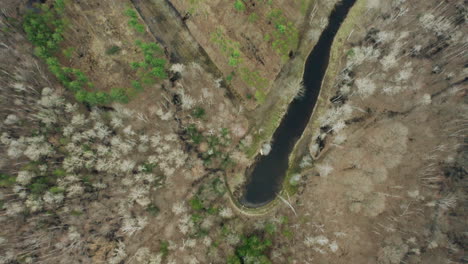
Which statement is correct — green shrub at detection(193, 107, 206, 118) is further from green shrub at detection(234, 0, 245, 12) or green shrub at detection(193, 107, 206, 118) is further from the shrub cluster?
green shrub at detection(234, 0, 245, 12)

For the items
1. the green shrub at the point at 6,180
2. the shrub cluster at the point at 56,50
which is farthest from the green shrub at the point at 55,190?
the shrub cluster at the point at 56,50

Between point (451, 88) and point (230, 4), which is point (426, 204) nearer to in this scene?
point (451, 88)

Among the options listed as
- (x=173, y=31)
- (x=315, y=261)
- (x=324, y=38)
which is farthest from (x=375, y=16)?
(x=315, y=261)

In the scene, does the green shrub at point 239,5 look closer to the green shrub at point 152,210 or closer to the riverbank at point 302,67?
the riverbank at point 302,67

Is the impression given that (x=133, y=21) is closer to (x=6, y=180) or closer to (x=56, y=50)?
(x=56, y=50)

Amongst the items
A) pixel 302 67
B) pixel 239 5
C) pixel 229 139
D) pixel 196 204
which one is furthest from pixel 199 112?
pixel 302 67
